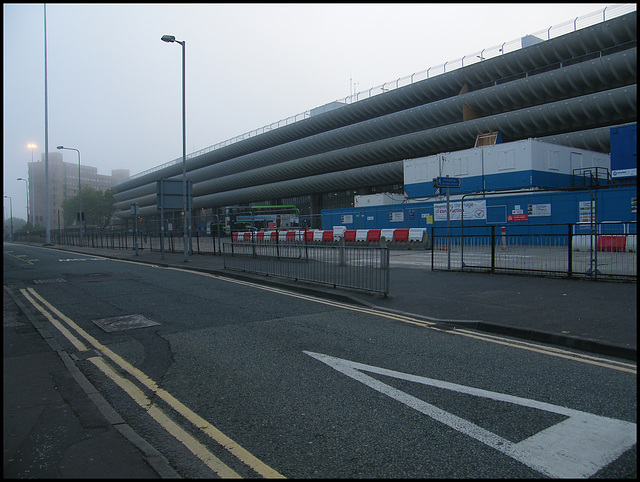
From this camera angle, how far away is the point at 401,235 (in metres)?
27.6

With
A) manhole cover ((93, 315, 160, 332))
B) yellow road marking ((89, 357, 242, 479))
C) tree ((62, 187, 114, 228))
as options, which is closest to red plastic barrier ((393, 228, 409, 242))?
manhole cover ((93, 315, 160, 332))

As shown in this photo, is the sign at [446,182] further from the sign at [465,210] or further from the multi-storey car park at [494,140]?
the sign at [465,210]

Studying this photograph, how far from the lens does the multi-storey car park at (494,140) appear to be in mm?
28330

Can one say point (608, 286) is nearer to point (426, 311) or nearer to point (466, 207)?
point (426, 311)

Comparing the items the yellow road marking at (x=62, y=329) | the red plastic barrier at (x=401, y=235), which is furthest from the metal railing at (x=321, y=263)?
the red plastic barrier at (x=401, y=235)

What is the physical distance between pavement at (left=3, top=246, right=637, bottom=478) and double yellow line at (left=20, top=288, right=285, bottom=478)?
0.28 meters

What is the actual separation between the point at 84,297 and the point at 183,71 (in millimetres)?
15518

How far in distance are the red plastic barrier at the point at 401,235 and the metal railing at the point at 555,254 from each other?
12284mm

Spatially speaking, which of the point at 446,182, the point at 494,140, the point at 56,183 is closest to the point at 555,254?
the point at 446,182

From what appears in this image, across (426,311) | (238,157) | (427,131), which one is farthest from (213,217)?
(238,157)

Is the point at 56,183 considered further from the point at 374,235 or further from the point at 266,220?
the point at 374,235

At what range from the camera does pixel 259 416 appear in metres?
4.09

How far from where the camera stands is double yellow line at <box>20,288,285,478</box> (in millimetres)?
3242

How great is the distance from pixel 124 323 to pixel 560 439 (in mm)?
7124
